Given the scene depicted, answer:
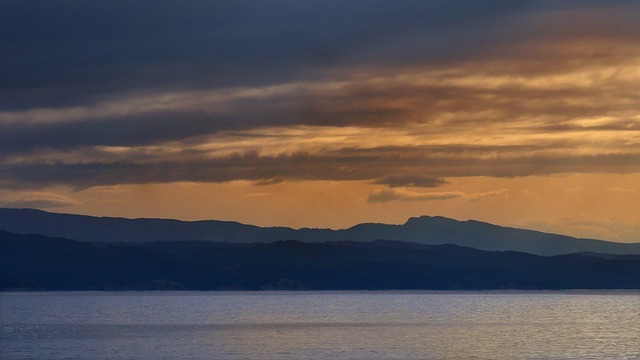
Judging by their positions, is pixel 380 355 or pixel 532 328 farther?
pixel 532 328

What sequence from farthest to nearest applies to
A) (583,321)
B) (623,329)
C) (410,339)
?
1. (583,321)
2. (623,329)
3. (410,339)

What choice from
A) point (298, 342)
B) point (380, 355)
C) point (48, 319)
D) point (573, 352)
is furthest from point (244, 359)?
point (48, 319)

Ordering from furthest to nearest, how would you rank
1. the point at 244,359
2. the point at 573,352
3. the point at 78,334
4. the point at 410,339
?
the point at 78,334, the point at 410,339, the point at 573,352, the point at 244,359

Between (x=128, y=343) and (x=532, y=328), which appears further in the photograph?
(x=532, y=328)

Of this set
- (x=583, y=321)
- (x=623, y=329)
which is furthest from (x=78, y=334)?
(x=583, y=321)

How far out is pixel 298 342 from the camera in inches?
4355

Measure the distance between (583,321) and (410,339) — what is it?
194ft

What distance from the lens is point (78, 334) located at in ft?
427

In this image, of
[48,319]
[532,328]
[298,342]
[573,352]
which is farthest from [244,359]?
[48,319]

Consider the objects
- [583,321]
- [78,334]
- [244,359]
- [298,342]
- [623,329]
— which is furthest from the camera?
[583,321]

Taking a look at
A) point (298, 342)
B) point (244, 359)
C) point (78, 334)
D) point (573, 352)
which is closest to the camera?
point (244, 359)

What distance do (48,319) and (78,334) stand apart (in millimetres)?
50170

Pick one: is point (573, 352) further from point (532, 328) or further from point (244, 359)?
point (532, 328)

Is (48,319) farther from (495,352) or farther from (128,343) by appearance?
(495,352)
